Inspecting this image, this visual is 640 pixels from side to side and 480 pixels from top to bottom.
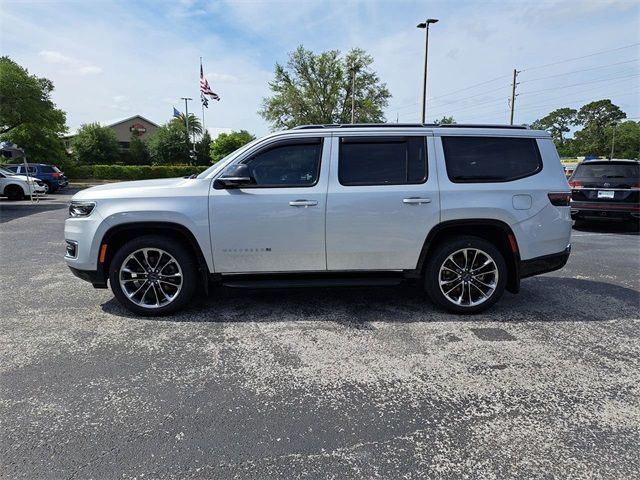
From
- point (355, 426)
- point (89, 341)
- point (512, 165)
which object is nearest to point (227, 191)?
point (89, 341)

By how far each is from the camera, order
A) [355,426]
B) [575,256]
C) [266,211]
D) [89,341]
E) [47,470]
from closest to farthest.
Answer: [47,470], [355,426], [89,341], [266,211], [575,256]


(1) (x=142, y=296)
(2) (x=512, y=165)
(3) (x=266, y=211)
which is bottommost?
(1) (x=142, y=296)

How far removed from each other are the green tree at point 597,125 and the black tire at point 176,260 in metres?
109

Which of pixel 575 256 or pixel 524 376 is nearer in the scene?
pixel 524 376

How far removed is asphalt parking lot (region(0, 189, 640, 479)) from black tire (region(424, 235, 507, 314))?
14 cm

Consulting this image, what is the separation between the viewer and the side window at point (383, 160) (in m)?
4.34

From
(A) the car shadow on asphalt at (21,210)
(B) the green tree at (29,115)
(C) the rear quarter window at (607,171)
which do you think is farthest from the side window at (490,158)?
(B) the green tree at (29,115)

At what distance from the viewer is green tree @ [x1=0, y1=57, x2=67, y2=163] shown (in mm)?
26516

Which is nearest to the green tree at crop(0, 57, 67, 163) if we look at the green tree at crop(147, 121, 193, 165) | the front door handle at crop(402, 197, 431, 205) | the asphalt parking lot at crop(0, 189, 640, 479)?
the green tree at crop(147, 121, 193, 165)

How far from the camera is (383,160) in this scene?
4.39 m

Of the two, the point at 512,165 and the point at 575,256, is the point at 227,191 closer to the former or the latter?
the point at 512,165

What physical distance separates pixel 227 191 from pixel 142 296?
4.76 ft

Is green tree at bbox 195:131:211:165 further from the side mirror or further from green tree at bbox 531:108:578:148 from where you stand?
green tree at bbox 531:108:578:148

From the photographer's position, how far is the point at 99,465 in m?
2.29
